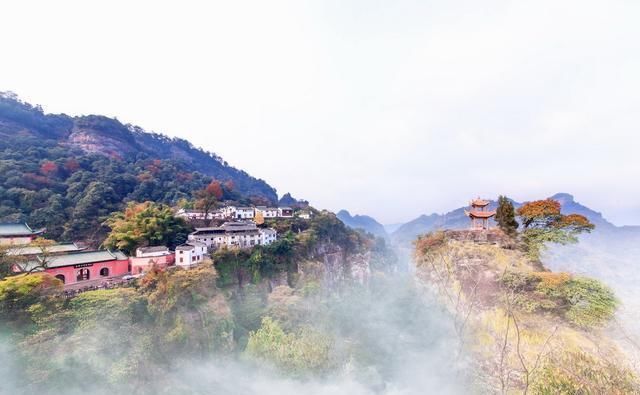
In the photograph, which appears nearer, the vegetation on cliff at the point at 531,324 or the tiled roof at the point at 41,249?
the vegetation on cliff at the point at 531,324

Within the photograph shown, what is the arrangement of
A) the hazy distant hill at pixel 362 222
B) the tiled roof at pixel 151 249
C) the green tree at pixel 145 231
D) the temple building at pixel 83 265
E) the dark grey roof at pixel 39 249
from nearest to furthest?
the dark grey roof at pixel 39 249
the temple building at pixel 83 265
the tiled roof at pixel 151 249
the green tree at pixel 145 231
the hazy distant hill at pixel 362 222

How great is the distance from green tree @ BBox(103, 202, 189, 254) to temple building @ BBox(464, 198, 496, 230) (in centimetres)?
2362

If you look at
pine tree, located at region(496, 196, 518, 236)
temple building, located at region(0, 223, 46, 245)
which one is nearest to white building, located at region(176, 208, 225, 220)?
temple building, located at region(0, 223, 46, 245)

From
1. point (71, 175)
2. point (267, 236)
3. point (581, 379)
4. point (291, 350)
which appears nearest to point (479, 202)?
point (581, 379)

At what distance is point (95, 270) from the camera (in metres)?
18.3

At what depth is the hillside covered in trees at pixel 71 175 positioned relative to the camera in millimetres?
25562

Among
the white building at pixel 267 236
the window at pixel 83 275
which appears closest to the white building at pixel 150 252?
the window at pixel 83 275

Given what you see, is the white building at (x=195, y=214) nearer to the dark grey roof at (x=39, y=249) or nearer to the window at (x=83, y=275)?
→ the dark grey roof at (x=39, y=249)

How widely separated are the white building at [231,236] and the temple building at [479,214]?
62.4ft

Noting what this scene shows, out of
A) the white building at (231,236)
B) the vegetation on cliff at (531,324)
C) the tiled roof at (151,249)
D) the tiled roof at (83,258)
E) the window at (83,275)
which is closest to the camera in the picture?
the vegetation on cliff at (531,324)

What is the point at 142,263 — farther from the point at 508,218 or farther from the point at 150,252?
the point at 508,218

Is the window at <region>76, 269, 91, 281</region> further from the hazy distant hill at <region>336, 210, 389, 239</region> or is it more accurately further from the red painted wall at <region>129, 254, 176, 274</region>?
the hazy distant hill at <region>336, 210, 389, 239</region>

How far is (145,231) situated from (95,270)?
4.14m

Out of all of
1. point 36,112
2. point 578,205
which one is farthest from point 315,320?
point 578,205
